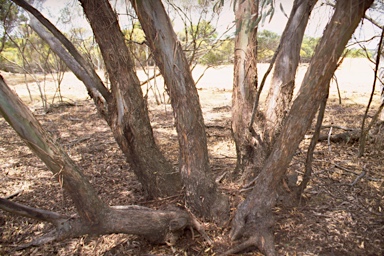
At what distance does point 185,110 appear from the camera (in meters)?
2.46

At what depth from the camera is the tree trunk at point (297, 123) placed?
1842mm

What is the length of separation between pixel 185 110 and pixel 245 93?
0.99m

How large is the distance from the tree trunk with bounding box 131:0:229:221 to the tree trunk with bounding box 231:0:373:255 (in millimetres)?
303

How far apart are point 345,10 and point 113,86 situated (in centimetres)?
185

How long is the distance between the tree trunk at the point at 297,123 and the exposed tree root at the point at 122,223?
0.40m

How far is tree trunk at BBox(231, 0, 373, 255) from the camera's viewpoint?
6.04 feet

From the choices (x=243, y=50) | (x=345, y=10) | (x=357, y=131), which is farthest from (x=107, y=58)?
(x=357, y=131)

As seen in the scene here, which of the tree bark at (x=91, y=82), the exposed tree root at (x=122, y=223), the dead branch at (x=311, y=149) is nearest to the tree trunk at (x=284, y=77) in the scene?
the dead branch at (x=311, y=149)

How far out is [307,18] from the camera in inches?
109

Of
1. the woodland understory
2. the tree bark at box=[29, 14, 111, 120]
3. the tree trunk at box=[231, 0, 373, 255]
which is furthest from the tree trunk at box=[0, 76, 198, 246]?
the tree bark at box=[29, 14, 111, 120]

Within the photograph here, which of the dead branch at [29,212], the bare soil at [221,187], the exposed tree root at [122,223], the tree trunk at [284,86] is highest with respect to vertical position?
the tree trunk at [284,86]

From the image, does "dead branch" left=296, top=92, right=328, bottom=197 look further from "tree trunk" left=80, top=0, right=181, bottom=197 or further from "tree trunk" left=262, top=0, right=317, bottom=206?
"tree trunk" left=80, top=0, right=181, bottom=197

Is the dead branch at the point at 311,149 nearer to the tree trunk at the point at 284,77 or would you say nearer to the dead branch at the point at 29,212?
→ the tree trunk at the point at 284,77

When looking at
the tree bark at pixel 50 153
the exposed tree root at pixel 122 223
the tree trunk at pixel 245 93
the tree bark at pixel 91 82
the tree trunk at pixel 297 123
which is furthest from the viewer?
the tree trunk at pixel 245 93
